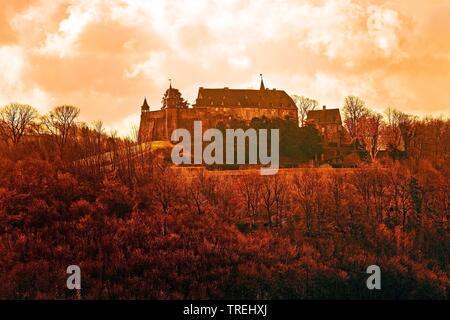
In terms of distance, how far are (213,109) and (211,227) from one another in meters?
32.6

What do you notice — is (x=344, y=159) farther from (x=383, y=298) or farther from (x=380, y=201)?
(x=383, y=298)

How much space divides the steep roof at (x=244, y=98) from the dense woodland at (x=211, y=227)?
21.9 meters

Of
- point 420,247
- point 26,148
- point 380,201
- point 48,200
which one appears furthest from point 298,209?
point 26,148

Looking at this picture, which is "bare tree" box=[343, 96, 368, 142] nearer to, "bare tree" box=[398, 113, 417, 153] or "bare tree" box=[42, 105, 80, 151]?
"bare tree" box=[398, 113, 417, 153]

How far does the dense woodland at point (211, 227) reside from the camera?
939 inches

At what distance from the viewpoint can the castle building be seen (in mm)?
53531

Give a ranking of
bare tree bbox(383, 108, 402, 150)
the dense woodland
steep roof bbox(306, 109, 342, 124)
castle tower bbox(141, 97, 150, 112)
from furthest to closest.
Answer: steep roof bbox(306, 109, 342, 124) → castle tower bbox(141, 97, 150, 112) → bare tree bbox(383, 108, 402, 150) → the dense woodland

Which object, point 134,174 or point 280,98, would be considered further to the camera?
point 280,98

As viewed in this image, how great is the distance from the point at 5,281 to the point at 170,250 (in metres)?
7.79

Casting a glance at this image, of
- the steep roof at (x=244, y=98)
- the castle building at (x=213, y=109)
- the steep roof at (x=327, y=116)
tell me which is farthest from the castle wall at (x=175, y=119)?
the steep roof at (x=327, y=116)

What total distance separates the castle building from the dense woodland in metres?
13.4

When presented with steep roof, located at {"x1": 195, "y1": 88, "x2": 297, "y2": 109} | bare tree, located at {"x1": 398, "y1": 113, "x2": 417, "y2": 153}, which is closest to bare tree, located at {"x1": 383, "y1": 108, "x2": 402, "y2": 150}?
bare tree, located at {"x1": 398, "y1": 113, "x2": 417, "y2": 153}

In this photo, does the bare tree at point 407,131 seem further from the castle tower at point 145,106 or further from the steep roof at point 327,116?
the castle tower at point 145,106

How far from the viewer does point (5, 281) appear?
869 inches
